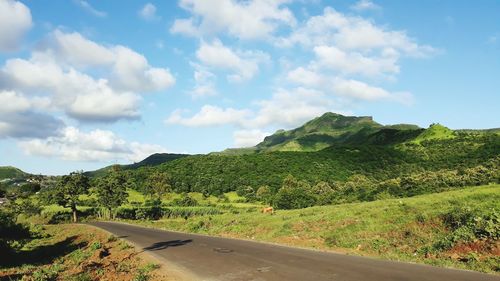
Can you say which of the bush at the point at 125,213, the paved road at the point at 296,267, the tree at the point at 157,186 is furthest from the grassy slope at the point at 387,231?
the tree at the point at 157,186

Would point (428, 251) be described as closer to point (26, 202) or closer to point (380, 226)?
point (380, 226)

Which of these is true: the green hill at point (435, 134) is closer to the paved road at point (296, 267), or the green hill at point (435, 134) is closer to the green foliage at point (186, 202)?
the green foliage at point (186, 202)

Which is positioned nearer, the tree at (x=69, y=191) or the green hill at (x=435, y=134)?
the tree at (x=69, y=191)

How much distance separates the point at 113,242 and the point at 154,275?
16291mm

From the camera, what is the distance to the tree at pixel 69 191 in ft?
242

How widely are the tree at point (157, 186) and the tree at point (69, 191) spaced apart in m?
36.3

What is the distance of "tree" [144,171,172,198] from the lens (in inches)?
4444

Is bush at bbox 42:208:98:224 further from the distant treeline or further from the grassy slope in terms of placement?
the grassy slope

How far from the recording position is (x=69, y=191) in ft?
243

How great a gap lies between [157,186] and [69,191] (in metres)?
40.0

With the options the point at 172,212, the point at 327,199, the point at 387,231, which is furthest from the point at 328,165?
the point at 387,231

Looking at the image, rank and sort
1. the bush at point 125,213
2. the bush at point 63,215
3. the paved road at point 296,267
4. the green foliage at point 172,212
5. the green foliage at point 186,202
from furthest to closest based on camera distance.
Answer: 1. the green foliage at point 186,202
2. the bush at point 125,213
3. the green foliage at point 172,212
4. the bush at point 63,215
5. the paved road at point 296,267

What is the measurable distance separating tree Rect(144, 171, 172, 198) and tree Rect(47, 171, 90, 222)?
1428 inches

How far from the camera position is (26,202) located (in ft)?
281
